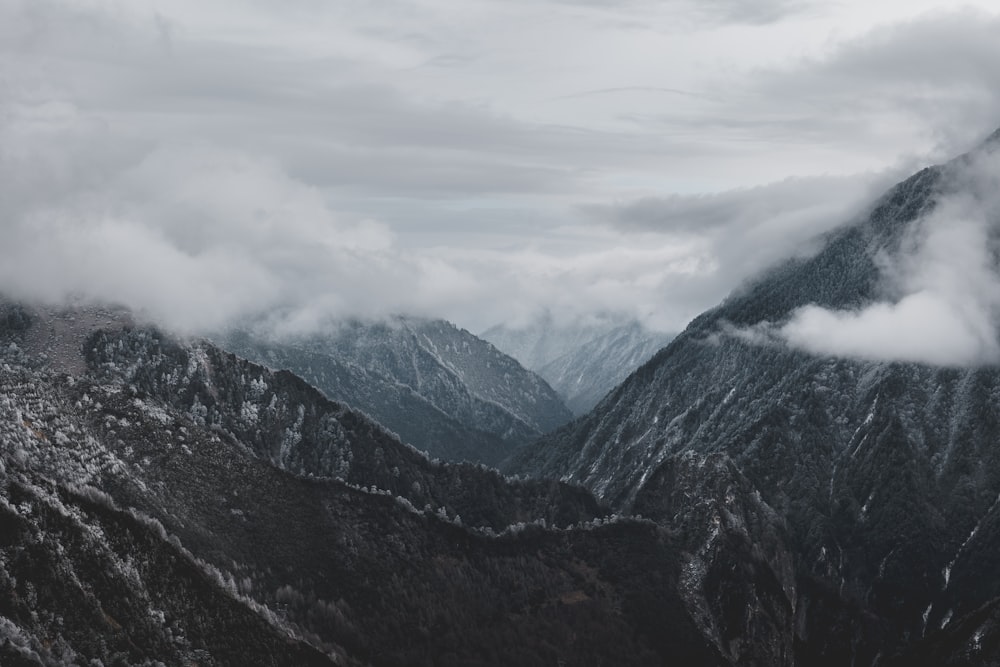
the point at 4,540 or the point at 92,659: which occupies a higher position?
the point at 4,540

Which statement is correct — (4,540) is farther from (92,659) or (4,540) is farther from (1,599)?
(92,659)

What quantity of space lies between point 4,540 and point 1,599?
12794mm

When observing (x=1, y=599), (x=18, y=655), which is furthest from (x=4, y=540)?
(x=18, y=655)

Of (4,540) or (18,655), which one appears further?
(4,540)

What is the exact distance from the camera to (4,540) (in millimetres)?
198625

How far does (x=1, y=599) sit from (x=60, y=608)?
438 inches

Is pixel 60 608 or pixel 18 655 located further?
pixel 60 608

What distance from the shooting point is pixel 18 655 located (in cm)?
→ 17925

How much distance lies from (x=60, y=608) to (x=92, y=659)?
452 inches

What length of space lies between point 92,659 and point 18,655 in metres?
15.8

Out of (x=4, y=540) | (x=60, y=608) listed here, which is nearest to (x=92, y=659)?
→ (x=60, y=608)

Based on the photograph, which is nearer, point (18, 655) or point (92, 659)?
point (18, 655)

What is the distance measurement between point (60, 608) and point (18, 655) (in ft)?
61.1

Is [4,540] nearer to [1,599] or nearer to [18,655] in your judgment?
[1,599]
